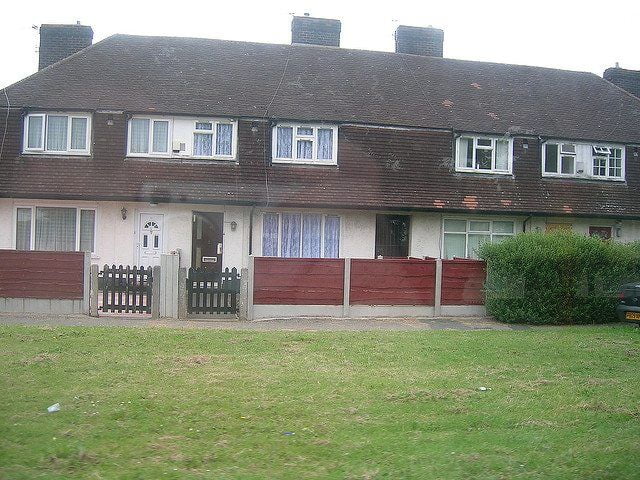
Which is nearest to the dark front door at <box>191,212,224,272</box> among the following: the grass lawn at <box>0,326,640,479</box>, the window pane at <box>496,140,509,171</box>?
the window pane at <box>496,140,509,171</box>

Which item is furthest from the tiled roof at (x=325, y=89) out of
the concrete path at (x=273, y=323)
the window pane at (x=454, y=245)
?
the concrete path at (x=273, y=323)

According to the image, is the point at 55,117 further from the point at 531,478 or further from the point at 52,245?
the point at 531,478

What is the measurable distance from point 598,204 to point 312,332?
13.8 m

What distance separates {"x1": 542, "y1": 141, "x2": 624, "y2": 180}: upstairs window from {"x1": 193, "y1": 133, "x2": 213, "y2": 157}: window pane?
11139 mm

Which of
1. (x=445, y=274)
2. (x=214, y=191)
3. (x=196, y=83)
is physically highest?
(x=196, y=83)

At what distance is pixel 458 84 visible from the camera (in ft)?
87.2

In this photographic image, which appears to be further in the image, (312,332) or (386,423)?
Answer: (312,332)

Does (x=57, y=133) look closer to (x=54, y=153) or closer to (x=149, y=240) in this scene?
(x=54, y=153)

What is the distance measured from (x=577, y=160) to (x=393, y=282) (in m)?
10.8

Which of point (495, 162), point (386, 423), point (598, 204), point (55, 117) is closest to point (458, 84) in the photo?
point (495, 162)

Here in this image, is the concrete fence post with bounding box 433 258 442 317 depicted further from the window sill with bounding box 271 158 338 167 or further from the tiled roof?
the tiled roof

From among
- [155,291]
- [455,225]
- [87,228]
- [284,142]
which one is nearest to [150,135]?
[87,228]

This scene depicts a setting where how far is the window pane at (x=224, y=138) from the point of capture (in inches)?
867

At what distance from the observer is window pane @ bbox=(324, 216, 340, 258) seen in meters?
22.2
